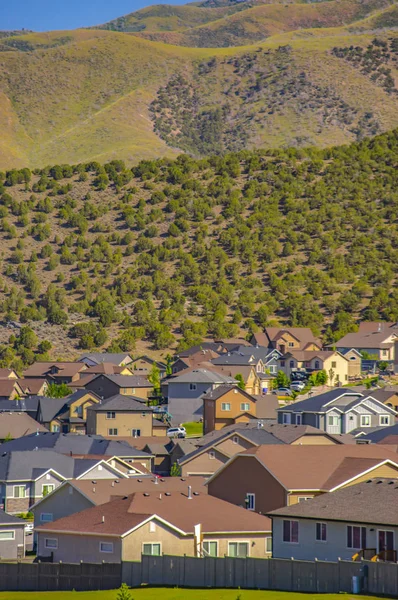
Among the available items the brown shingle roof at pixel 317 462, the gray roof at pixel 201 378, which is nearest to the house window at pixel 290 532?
the brown shingle roof at pixel 317 462

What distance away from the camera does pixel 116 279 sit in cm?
16325

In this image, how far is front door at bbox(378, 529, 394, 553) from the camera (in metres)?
38.5

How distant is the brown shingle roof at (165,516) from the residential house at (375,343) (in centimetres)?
7219

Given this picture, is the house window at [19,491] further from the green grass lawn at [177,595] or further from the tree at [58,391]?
the tree at [58,391]

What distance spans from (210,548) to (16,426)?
142 feet

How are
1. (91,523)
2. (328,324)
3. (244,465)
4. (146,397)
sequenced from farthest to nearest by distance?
(328,324), (146,397), (244,465), (91,523)

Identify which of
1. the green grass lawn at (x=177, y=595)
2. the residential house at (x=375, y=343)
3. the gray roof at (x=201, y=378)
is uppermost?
the residential house at (x=375, y=343)

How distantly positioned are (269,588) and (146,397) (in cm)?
6692

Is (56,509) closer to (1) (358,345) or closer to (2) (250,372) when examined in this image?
(2) (250,372)

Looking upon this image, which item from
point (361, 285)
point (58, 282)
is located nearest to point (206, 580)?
point (361, 285)

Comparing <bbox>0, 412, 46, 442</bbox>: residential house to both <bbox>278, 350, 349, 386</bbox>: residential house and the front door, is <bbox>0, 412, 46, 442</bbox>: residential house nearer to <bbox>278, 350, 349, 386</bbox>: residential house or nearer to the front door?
<bbox>278, 350, 349, 386</bbox>: residential house

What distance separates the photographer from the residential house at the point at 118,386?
338 feet

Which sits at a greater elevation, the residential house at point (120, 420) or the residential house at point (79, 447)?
the residential house at point (120, 420)

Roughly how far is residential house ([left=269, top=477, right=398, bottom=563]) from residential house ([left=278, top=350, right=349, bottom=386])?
66.0 meters
